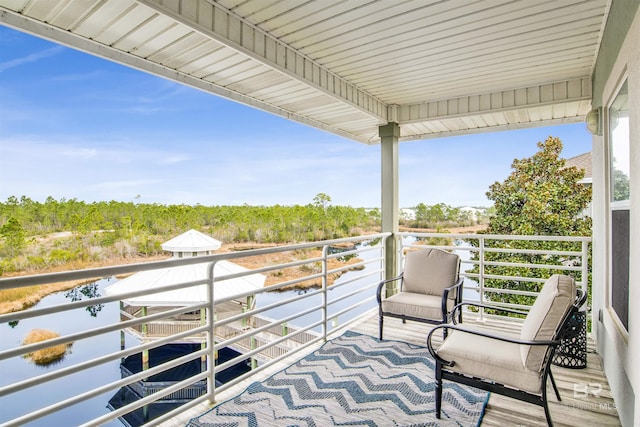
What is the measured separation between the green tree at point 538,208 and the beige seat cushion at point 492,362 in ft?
18.2

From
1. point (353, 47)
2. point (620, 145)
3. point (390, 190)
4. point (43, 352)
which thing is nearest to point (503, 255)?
point (390, 190)

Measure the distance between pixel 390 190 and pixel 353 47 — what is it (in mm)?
2273

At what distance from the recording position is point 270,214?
8180 mm

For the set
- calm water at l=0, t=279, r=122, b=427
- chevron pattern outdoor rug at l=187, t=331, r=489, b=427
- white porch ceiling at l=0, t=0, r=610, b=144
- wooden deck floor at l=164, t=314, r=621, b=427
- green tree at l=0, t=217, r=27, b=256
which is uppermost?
white porch ceiling at l=0, t=0, r=610, b=144

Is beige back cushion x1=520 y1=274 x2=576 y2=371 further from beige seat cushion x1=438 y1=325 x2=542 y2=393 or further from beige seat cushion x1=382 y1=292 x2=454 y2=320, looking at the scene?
beige seat cushion x1=382 y1=292 x2=454 y2=320

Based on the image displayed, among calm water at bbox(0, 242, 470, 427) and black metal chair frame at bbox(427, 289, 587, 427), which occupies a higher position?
black metal chair frame at bbox(427, 289, 587, 427)

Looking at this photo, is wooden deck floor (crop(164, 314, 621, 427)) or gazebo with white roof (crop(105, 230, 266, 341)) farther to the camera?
gazebo with white roof (crop(105, 230, 266, 341))

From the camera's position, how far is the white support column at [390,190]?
4.75 meters

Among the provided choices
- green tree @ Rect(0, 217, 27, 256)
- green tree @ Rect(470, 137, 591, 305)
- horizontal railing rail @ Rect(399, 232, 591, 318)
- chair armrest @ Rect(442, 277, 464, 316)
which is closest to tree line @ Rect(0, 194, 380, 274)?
green tree @ Rect(0, 217, 27, 256)

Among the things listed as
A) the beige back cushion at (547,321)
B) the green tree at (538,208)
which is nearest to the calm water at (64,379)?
the beige back cushion at (547,321)

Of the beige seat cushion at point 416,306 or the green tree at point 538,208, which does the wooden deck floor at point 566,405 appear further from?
the green tree at point 538,208

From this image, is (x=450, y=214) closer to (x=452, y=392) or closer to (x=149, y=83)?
(x=452, y=392)

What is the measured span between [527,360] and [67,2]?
3.26 m

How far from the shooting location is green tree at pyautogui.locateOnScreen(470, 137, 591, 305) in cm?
751
